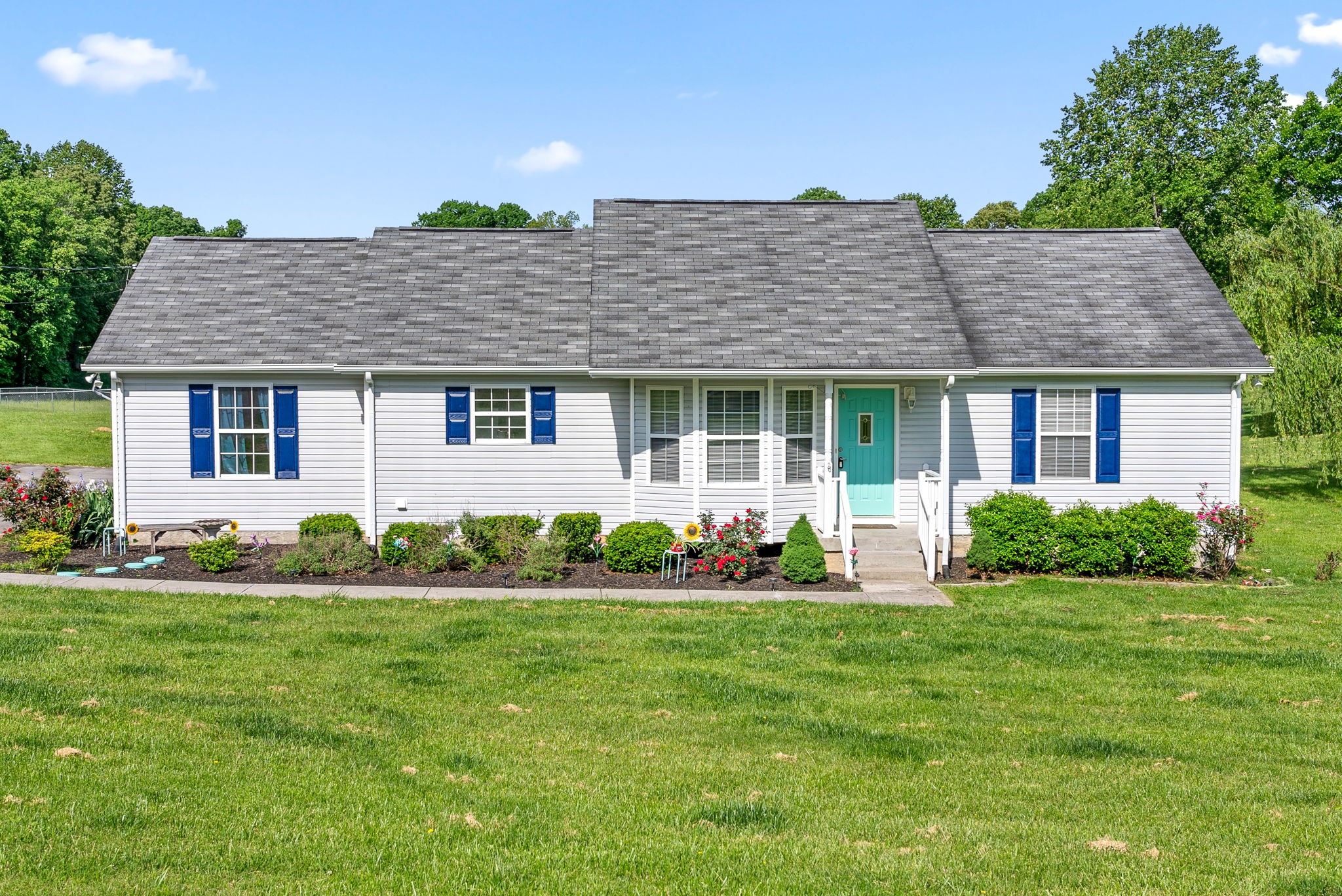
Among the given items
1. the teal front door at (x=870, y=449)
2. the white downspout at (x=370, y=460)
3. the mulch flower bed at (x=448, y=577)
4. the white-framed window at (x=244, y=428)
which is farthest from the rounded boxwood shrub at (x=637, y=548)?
the white-framed window at (x=244, y=428)

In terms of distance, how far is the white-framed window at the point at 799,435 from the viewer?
16.4 meters

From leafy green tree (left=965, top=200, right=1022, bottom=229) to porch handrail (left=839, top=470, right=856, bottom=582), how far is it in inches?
2207

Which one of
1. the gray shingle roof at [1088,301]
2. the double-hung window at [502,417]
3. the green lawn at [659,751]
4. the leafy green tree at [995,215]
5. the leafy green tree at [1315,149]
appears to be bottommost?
the green lawn at [659,751]

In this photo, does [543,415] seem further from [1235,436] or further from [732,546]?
[1235,436]

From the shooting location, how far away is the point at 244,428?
1709 centimetres

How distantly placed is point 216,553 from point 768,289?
30.9 ft

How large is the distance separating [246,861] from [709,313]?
→ 40.9ft

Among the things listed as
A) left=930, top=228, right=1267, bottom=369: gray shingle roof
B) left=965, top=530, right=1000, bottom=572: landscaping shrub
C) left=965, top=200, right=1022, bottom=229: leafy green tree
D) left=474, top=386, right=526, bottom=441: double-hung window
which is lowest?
left=965, top=530, right=1000, bottom=572: landscaping shrub

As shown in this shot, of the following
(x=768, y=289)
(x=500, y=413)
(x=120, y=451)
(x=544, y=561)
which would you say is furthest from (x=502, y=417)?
(x=120, y=451)

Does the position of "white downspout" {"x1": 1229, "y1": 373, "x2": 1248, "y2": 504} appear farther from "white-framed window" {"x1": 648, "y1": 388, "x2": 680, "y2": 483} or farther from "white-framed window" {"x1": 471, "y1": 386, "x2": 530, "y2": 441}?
"white-framed window" {"x1": 471, "y1": 386, "x2": 530, "y2": 441}

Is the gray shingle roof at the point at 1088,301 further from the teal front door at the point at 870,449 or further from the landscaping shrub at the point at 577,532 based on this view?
the landscaping shrub at the point at 577,532

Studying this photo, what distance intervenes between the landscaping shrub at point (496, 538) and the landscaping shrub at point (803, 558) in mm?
3954

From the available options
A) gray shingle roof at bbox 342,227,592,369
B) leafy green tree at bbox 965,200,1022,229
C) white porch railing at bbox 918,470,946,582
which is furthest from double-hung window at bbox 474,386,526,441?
leafy green tree at bbox 965,200,1022,229

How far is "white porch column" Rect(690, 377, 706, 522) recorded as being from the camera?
1614 cm
